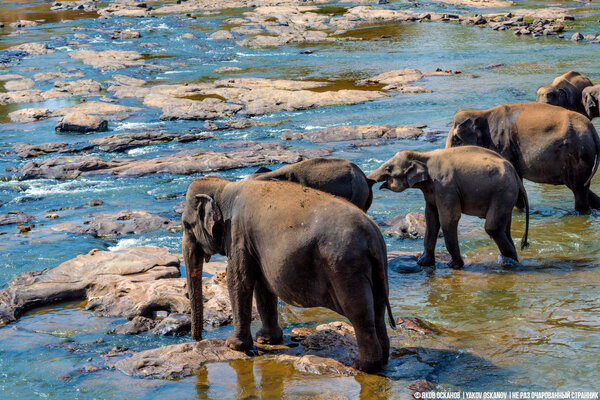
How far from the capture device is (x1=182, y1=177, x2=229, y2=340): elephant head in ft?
25.9

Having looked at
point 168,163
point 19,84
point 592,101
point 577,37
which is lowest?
point 168,163

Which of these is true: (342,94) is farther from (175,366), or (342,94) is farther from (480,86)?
(175,366)

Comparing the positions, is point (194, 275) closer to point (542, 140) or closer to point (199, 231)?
point (199, 231)

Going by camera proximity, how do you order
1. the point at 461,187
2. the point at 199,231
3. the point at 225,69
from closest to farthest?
the point at 199,231, the point at 461,187, the point at 225,69

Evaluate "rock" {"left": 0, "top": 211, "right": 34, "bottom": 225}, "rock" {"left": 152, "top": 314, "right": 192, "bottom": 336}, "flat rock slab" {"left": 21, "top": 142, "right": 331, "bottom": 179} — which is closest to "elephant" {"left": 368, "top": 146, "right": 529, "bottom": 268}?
"rock" {"left": 152, "top": 314, "right": 192, "bottom": 336}

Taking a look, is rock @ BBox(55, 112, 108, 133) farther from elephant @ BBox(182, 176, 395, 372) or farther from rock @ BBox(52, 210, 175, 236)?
elephant @ BBox(182, 176, 395, 372)

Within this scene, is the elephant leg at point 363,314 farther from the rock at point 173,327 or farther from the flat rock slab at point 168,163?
the flat rock slab at point 168,163

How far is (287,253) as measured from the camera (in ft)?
23.5

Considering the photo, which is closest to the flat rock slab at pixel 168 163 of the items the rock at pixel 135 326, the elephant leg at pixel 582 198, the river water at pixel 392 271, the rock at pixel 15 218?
the river water at pixel 392 271

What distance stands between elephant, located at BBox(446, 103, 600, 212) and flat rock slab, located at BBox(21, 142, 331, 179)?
573cm

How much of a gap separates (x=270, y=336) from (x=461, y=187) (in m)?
3.77

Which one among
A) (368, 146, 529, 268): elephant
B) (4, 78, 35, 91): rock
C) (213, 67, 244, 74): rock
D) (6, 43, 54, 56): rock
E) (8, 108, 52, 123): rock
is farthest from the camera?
(6, 43, 54, 56): rock

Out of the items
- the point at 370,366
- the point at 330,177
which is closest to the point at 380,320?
the point at 370,366

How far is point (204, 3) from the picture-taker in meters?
53.2
